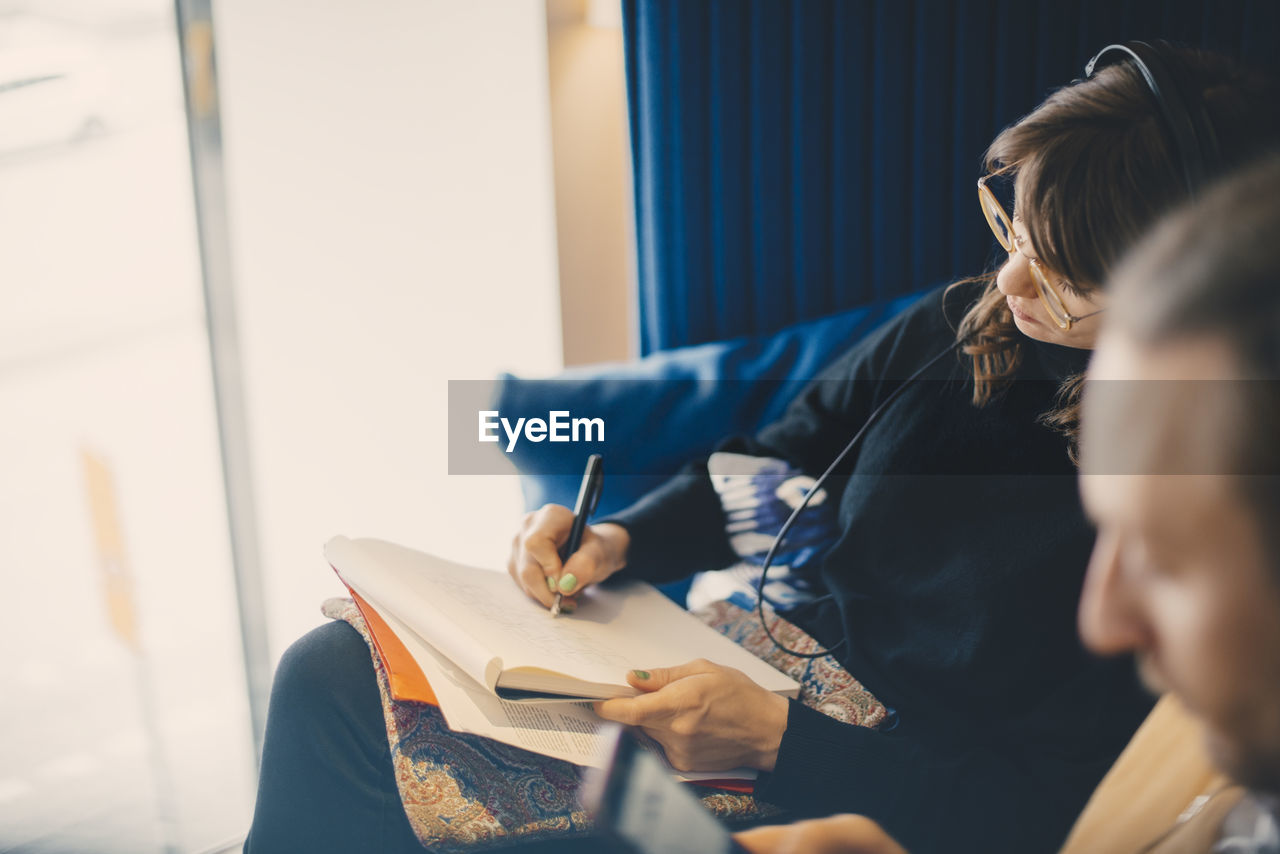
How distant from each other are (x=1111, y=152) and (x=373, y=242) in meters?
1.31

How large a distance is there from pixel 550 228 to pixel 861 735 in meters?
1.05

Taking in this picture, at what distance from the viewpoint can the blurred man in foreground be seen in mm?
255

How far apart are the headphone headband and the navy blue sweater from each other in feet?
0.81

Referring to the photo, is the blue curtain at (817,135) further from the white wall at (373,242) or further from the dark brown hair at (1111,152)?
the dark brown hair at (1111,152)

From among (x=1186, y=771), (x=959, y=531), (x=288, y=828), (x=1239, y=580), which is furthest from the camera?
(x=959, y=531)

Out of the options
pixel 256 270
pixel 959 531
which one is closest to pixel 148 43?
pixel 256 270

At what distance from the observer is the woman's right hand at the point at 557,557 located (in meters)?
0.81

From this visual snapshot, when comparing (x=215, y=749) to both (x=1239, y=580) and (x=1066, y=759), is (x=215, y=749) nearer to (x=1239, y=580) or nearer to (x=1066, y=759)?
(x=1066, y=759)

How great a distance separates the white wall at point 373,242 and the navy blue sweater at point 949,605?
74 cm

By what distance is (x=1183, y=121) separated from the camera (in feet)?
1.81

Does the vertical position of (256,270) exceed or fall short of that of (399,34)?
it falls short

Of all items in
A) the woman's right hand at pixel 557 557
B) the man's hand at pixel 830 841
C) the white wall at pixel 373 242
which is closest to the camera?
the man's hand at pixel 830 841

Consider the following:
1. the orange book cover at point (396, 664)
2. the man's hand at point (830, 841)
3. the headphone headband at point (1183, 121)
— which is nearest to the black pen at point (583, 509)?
the orange book cover at point (396, 664)

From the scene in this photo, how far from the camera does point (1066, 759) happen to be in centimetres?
70
